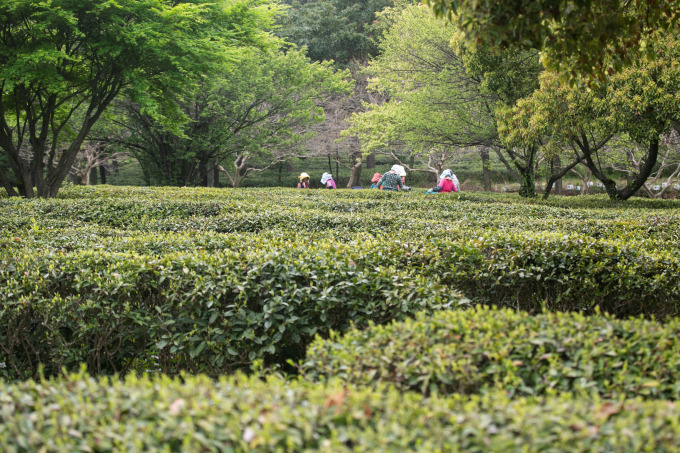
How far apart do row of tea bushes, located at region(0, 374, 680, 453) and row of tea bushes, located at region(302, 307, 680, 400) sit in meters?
0.29

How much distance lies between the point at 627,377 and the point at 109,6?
1118 cm

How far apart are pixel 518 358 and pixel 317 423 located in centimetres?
108

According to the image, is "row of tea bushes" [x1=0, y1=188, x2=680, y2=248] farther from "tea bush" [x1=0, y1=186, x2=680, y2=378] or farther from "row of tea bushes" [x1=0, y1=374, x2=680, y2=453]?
"row of tea bushes" [x1=0, y1=374, x2=680, y2=453]

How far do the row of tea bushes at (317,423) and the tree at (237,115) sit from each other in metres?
19.1

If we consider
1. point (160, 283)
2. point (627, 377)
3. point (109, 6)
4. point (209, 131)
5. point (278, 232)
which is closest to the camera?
point (627, 377)

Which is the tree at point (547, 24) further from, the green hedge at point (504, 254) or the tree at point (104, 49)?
the tree at point (104, 49)

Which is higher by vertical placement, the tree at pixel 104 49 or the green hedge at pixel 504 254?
the tree at pixel 104 49

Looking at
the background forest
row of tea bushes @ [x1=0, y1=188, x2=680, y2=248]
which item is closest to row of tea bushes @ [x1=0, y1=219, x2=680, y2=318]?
row of tea bushes @ [x1=0, y1=188, x2=680, y2=248]

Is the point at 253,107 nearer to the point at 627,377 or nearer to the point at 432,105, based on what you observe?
the point at 432,105

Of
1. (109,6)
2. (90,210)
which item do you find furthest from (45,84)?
(90,210)

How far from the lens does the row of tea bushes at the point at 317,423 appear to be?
151 cm

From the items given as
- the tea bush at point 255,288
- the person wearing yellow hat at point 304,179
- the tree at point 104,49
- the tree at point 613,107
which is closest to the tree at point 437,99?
the tree at point 613,107

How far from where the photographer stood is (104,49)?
10.5 metres

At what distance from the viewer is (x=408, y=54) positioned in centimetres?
1694
